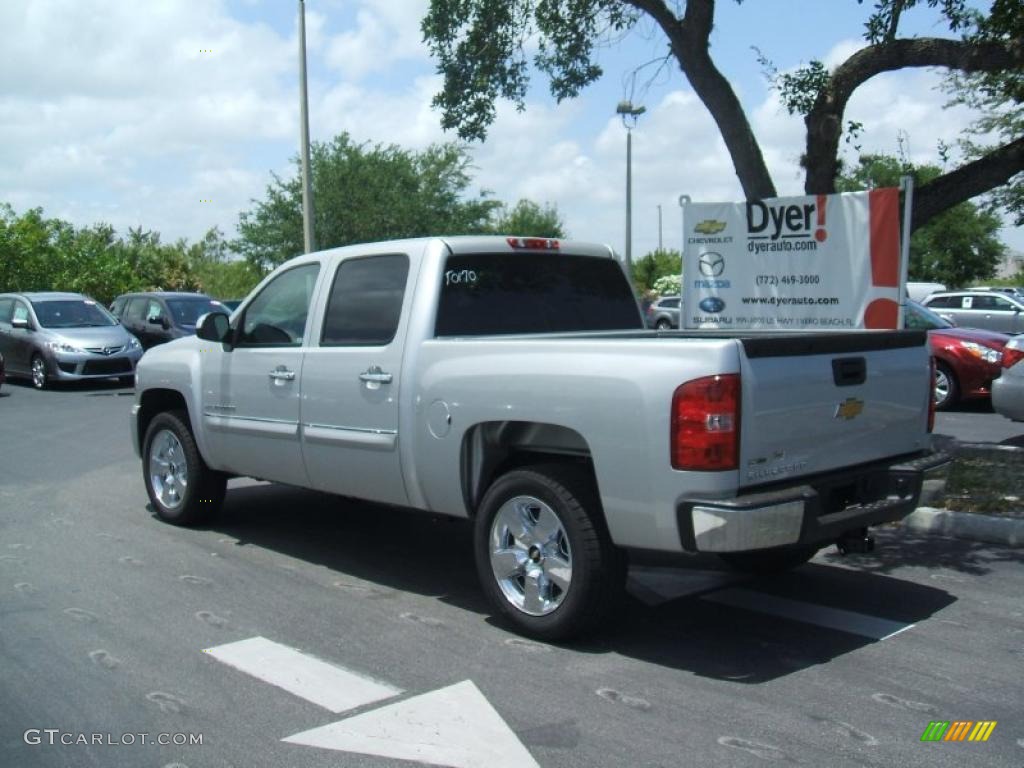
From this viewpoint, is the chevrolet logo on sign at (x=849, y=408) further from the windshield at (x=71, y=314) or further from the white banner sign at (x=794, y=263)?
the windshield at (x=71, y=314)

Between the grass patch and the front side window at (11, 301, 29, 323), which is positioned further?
the front side window at (11, 301, 29, 323)

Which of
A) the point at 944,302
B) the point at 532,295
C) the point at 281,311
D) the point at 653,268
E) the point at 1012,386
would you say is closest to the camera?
the point at 532,295

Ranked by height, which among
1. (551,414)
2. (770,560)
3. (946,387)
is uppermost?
(551,414)

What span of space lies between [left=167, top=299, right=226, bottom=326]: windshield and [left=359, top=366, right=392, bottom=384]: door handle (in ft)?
47.5

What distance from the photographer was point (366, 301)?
6.10 m

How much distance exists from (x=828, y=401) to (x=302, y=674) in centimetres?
267

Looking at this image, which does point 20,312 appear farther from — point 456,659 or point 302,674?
point 456,659

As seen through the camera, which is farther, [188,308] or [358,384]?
[188,308]

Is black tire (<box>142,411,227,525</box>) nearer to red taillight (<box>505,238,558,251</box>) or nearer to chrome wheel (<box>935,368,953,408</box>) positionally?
red taillight (<box>505,238,558,251</box>)

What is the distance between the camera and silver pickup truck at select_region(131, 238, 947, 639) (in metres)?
4.36

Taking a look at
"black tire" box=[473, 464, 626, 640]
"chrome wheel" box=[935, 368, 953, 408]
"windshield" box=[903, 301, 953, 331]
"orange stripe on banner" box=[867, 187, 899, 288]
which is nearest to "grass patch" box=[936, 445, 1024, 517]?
"orange stripe on banner" box=[867, 187, 899, 288]

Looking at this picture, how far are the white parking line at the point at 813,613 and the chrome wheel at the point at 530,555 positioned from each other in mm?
1245

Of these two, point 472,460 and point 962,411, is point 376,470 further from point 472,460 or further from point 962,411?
point 962,411

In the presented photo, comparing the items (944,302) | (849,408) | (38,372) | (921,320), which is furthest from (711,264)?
(944,302)
